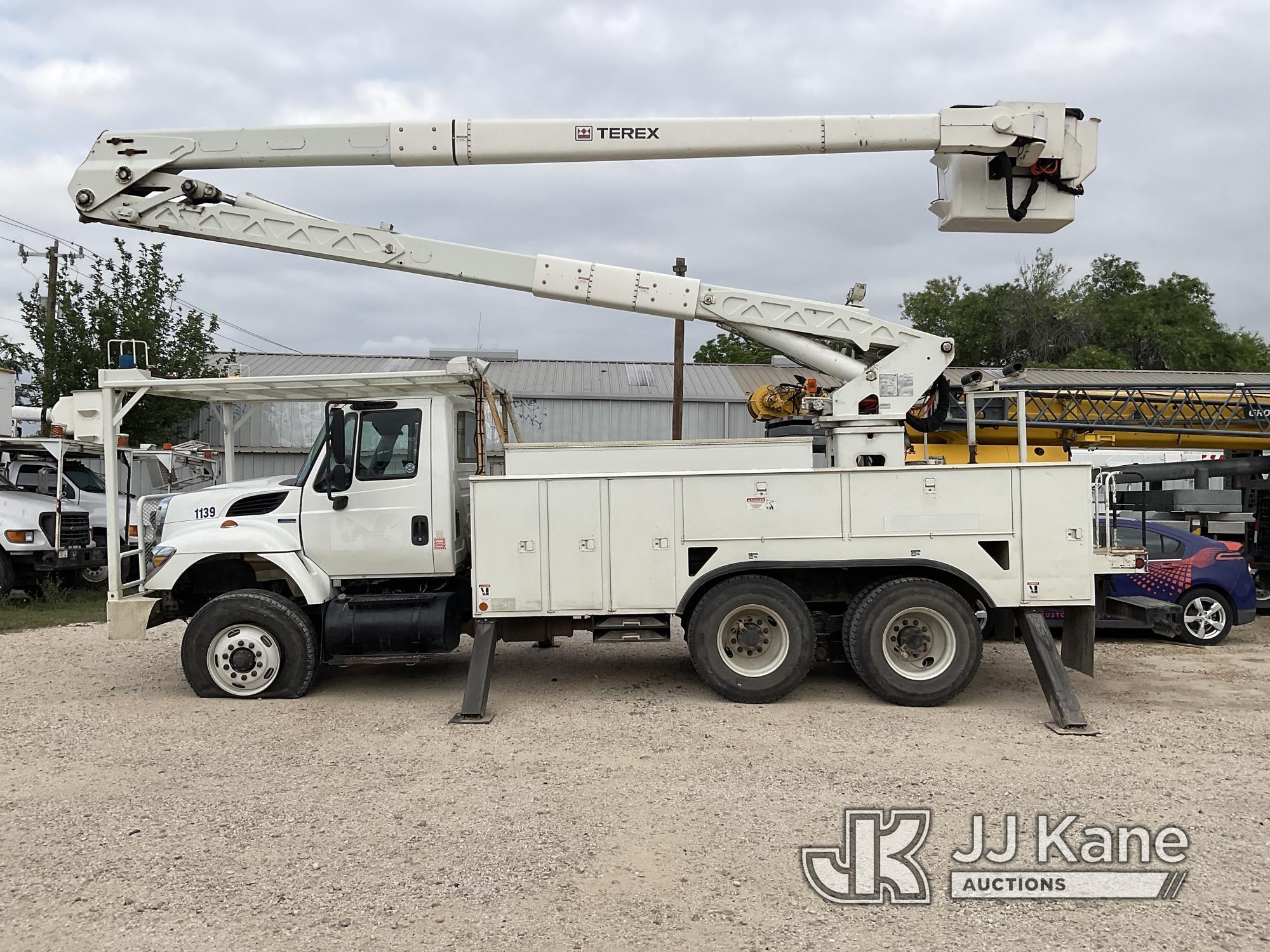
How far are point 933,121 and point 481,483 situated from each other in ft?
15.6

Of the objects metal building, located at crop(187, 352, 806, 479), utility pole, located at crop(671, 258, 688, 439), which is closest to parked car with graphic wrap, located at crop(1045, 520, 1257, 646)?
utility pole, located at crop(671, 258, 688, 439)

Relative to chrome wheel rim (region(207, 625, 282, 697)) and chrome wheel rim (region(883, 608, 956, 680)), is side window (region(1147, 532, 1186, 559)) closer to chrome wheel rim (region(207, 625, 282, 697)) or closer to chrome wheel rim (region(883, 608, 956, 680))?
chrome wheel rim (region(883, 608, 956, 680))

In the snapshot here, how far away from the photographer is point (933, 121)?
784 cm

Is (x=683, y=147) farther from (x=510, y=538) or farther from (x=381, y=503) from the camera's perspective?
(x=381, y=503)

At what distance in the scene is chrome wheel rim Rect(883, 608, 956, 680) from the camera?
7.61 m

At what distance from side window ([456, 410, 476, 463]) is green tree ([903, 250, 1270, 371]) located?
4298cm

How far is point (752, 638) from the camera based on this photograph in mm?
7742

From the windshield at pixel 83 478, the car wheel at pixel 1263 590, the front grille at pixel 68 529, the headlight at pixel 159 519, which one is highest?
the windshield at pixel 83 478

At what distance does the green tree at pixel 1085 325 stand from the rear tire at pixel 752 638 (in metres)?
43.3

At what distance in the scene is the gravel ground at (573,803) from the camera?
3971mm


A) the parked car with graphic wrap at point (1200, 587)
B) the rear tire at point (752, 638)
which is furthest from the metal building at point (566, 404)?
the rear tire at point (752, 638)

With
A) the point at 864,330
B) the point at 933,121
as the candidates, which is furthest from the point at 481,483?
the point at 933,121

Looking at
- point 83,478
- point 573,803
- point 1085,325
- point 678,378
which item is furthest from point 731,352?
point 573,803

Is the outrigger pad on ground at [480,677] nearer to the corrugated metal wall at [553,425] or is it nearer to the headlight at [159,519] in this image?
the headlight at [159,519]
